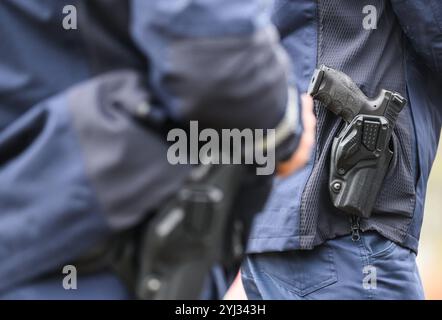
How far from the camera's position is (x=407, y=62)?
247 centimetres

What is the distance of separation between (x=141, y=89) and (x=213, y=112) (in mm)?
150

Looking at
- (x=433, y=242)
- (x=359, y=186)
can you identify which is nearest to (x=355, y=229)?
(x=359, y=186)

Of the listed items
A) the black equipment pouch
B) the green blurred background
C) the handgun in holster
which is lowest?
the black equipment pouch

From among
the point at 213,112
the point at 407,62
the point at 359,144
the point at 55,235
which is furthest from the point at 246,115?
the point at 407,62

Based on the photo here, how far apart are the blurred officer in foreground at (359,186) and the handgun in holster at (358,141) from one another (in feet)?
0.09

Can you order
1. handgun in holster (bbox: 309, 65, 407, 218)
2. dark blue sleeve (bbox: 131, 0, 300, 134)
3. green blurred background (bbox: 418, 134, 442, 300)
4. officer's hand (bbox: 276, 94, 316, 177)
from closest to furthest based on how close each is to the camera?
dark blue sleeve (bbox: 131, 0, 300, 134) < officer's hand (bbox: 276, 94, 316, 177) < handgun in holster (bbox: 309, 65, 407, 218) < green blurred background (bbox: 418, 134, 442, 300)

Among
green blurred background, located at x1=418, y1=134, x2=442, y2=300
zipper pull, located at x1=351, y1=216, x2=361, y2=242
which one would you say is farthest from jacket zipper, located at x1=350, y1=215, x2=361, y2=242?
green blurred background, located at x1=418, y1=134, x2=442, y2=300

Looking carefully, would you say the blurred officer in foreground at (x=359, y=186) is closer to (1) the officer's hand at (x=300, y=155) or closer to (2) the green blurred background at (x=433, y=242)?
(1) the officer's hand at (x=300, y=155)

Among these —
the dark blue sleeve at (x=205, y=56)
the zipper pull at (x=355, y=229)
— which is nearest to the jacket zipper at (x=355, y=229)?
→ the zipper pull at (x=355, y=229)

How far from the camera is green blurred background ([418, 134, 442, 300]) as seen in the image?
19.3 feet

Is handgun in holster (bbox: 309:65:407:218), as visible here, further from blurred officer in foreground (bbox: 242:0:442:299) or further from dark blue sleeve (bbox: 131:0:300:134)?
dark blue sleeve (bbox: 131:0:300:134)

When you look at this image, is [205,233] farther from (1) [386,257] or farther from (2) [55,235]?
(1) [386,257]
